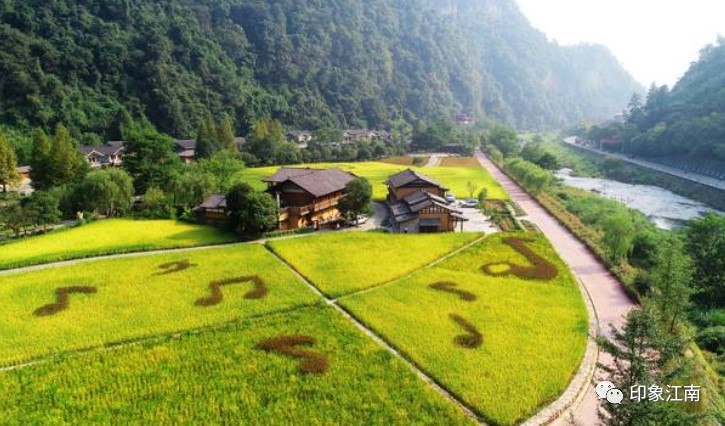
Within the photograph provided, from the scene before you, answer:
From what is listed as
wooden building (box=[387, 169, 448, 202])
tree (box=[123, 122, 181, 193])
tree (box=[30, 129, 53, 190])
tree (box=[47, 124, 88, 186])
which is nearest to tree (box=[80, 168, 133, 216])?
tree (box=[123, 122, 181, 193])

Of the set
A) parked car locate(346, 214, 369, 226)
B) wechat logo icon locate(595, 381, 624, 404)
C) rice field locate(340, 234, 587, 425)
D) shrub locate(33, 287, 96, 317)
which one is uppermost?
wechat logo icon locate(595, 381, 624, 404)

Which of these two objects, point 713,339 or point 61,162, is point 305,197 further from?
point 713,339

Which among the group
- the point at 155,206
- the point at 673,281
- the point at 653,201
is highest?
the point at 673,281

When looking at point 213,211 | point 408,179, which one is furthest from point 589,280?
point 213,211

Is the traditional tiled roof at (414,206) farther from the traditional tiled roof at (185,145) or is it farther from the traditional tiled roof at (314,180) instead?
the traditional tiled roof at (185,145)

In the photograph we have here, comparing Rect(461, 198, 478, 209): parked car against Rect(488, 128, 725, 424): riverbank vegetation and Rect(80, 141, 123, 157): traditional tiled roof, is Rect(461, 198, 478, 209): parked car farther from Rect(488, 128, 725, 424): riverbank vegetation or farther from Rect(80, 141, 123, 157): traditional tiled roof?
Rect(80, 141, 123, 157): traditional tiled roof

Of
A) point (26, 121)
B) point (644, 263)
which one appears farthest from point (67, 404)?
point (26, 121)
